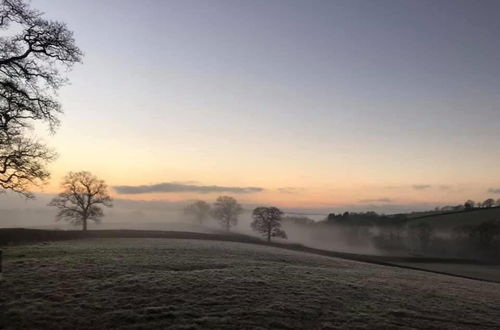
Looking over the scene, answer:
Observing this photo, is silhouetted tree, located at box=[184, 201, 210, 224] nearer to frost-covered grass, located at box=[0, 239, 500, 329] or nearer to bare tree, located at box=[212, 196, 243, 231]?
bare tree, located at box=[212, 196, 243, 231]

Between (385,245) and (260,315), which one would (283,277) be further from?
(385,245)

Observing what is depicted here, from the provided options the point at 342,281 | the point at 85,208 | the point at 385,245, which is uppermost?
the point at 85,208

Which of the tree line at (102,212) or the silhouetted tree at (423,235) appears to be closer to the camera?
the tree line at (102,212)

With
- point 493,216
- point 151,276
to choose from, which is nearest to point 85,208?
point 151,276

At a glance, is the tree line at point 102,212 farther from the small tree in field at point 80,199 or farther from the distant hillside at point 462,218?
the distant hillside at point 462,218

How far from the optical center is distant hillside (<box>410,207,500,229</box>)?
128188mm

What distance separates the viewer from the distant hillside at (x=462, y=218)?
128 metres

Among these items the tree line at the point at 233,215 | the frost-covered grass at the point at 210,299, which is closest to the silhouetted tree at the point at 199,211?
the tree line at the point at 233,215

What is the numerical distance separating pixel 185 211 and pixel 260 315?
545ft

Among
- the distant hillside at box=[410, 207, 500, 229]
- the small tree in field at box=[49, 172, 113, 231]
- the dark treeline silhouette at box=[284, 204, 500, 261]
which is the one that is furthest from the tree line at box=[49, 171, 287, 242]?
the distant hillside at box=[410, 207, 500, 229]

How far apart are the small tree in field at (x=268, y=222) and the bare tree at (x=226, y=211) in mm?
35847

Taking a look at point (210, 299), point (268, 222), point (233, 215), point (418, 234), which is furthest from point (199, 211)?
point (210, 299)

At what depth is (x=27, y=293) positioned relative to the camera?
55.5 feet

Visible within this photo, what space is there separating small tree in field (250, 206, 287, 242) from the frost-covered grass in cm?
7246
